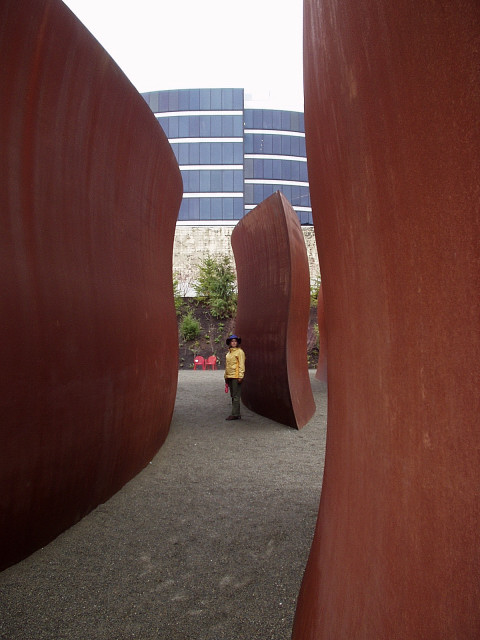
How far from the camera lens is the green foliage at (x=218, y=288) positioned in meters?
23.8

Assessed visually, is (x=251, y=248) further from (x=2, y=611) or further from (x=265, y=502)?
(x=2, y=611)

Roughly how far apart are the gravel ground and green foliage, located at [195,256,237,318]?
60.6 feet

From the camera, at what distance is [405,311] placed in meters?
1.30

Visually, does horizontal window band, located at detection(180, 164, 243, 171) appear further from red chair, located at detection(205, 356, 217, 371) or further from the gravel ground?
the gravel ground

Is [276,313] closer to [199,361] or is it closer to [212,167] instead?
[199,361]

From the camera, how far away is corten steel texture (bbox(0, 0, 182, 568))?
9.83ft

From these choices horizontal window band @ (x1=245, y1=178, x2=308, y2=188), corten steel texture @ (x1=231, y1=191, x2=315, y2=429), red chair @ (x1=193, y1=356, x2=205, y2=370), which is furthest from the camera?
horizontal window band @ (x1=245, y1=178, x2=308, y2=188)

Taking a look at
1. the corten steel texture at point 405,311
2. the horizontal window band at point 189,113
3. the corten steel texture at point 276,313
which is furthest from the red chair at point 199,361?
the horizontal window band at point 189,113

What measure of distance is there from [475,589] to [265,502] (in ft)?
10.9

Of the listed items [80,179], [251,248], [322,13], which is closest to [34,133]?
[80,179]

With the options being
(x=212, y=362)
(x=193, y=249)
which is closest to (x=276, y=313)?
(x=212, y=362)

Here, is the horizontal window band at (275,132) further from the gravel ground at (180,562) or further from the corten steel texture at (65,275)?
the gravel ground at (180,562)

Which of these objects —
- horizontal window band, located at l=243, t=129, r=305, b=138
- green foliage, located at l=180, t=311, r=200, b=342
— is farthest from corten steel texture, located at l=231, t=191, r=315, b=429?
horizontal window band, located at l=243, t=129, r=305, b=138

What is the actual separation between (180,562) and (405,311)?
2494mm
